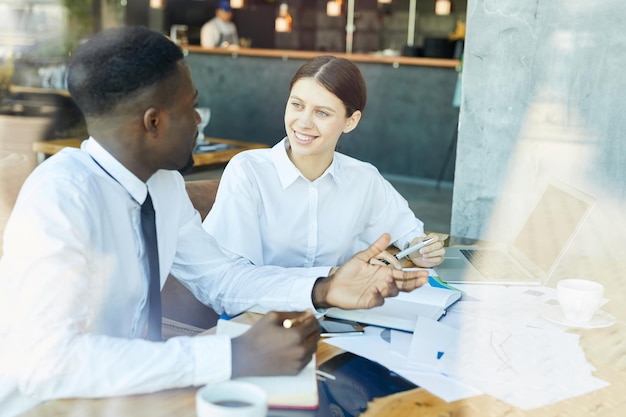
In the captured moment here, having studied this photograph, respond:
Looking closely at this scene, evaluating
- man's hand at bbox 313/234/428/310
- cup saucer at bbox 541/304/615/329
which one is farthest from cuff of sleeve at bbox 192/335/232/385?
cup saucer at bbox 541/304/615/329

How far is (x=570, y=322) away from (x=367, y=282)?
1.37 ft

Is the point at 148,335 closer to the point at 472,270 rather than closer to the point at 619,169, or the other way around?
the point at 472,270

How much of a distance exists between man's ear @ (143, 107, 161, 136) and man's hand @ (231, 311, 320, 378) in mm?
380

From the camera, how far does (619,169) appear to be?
7.74 ft

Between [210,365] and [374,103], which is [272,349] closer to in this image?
[210,365]

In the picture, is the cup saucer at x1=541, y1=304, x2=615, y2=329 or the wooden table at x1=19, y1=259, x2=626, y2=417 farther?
the cup saucer at x1=541, y1=304, x2=615, y2=329

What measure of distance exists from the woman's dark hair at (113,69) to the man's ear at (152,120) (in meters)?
0.04

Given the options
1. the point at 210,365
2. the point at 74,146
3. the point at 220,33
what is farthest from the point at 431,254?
the point at 220,33

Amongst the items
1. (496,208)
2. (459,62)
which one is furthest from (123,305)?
(459,62)

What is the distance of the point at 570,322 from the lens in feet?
4.83

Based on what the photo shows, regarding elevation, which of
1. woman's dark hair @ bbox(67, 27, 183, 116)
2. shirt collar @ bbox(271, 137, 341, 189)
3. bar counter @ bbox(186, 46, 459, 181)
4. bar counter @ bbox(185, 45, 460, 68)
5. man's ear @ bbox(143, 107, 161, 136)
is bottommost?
bar counter @ bbox(186, 46, 459, 181)

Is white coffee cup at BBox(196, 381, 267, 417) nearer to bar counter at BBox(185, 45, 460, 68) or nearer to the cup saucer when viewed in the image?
the cup saucer

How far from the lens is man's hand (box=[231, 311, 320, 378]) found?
1.09 meters

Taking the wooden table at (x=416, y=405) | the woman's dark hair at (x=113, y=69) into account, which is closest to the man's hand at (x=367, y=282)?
the wooden table at (x=416, y=405)
